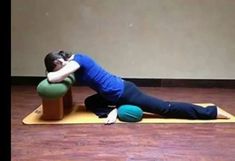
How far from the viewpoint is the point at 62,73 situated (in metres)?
2.61

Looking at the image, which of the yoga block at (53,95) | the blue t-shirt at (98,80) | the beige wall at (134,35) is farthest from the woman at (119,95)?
the beige wall at (134,35)

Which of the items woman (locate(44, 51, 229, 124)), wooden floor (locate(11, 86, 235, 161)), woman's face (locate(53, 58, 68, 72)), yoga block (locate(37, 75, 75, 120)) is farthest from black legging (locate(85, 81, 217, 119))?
woman's face (locate(53, 58, 68, 72))

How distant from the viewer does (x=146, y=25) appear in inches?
175

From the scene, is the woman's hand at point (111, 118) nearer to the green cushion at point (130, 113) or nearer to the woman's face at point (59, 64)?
the green cushion at point (130, 113)

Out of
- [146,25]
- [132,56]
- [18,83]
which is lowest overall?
[18,83]

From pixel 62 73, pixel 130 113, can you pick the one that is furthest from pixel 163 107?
pixel 62 73

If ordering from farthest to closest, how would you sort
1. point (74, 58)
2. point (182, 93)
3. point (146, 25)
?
point (146, 25) → point (182, 93) → point (74, 58)

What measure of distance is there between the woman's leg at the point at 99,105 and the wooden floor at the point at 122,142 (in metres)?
0.27

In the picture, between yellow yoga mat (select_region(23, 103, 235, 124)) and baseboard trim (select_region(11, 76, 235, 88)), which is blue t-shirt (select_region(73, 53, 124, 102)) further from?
baseboard trim (select_region(11, 76, 235, 88))
